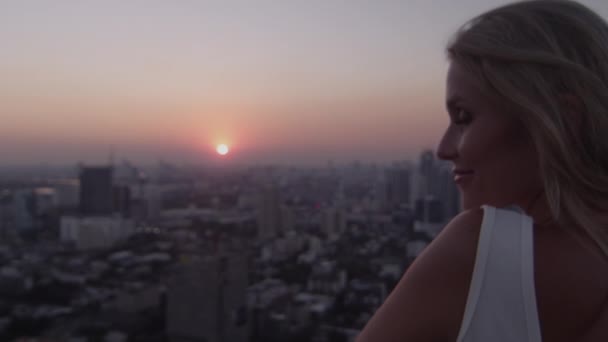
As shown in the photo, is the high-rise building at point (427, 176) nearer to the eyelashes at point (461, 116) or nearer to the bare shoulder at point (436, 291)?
the eyelashes at point (461, 116)

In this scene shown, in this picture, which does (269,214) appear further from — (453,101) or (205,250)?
(453,101)

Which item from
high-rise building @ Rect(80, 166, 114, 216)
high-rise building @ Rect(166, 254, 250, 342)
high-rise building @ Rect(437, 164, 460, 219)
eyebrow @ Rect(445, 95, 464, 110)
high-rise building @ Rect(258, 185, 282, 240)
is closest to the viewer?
eyebrow @ Rect(445, 95, 464, 110)

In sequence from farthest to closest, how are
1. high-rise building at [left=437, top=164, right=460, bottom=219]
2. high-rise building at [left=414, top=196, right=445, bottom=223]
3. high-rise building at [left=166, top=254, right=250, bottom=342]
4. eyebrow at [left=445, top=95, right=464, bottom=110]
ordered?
1. high-rise building at [left=414, top=196, right=445, bottom=223]
2. high-rise building at [left=437, top=164, right=460, bottom=219]
3. high-rise building at [left=166, top=254, right=250, bottom=342]
4. eyebrow at [left=445, top=95, right=464, bottom=110]

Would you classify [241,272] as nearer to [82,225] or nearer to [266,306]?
[266,306]

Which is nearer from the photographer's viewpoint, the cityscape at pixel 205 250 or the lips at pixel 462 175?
the lips at pixel 462 175

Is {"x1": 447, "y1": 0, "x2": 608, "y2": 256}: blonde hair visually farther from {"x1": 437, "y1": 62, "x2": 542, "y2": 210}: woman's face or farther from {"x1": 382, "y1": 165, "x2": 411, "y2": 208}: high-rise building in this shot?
{"x1": 382, "y1": 165, "x2": 411, "y2": 208}: high-rise building

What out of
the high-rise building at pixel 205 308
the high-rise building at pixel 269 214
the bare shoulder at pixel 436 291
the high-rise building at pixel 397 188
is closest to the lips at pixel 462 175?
the bare shoulder at pixel 436 291

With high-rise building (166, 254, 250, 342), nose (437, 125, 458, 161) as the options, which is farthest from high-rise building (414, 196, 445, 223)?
nose (437, 125, 458, 161)
